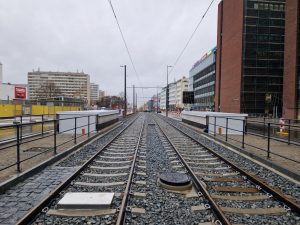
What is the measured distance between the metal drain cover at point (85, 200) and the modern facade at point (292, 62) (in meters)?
42.4

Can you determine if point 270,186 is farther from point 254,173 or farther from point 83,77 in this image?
point 83,77

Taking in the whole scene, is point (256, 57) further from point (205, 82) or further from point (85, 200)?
point (85, 200)

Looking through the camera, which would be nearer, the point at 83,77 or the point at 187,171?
the point at 187,171

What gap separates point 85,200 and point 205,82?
8985 cm

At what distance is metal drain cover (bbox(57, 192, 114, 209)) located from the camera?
4719 mm

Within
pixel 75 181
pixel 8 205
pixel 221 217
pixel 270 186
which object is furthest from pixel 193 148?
pixel 8 205

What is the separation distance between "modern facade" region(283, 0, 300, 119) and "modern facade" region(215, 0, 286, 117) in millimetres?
11143

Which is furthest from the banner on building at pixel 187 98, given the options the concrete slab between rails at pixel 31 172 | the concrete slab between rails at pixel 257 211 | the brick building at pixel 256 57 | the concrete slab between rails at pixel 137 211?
the concrete slab between rails at pixel 137 211

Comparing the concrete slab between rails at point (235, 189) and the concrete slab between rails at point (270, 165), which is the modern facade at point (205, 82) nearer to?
the concrete slab between rails at point (270, 165)

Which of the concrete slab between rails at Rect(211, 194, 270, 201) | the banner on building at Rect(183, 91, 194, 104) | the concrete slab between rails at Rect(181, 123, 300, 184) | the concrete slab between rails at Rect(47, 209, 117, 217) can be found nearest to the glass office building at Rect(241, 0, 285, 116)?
the banner on building at Rect(183, 91, 194, 104)

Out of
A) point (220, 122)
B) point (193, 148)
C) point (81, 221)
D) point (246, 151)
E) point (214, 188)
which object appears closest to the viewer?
point (81, 221)

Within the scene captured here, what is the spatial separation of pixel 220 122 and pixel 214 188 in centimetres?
1249

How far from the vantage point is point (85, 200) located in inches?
194

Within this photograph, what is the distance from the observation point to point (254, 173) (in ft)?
24.1
